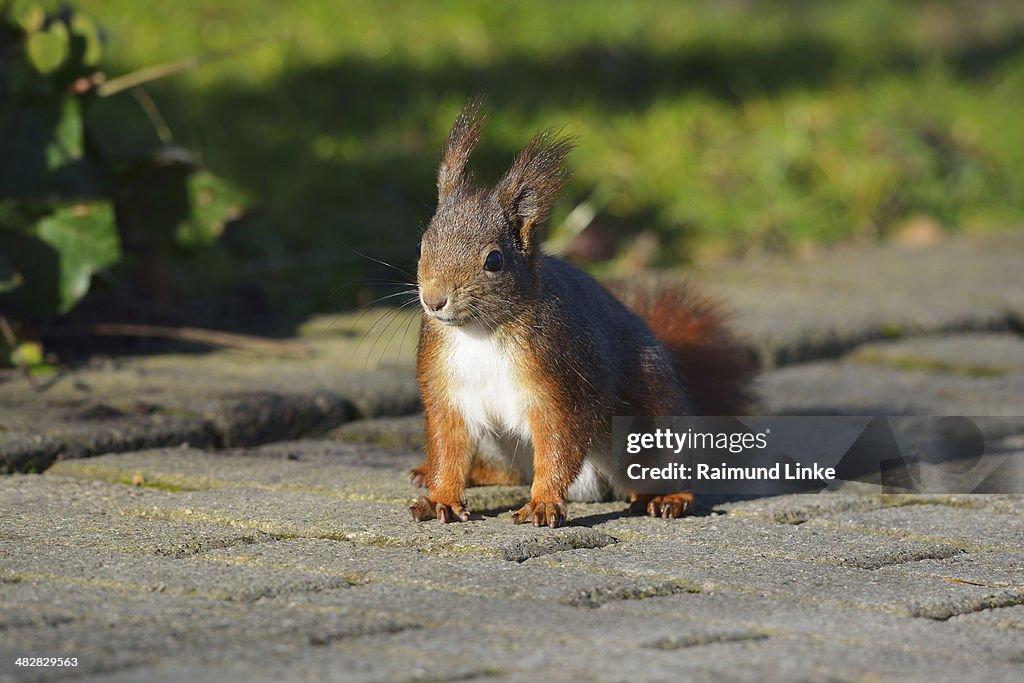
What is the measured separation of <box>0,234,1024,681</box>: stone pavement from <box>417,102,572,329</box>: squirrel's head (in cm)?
45

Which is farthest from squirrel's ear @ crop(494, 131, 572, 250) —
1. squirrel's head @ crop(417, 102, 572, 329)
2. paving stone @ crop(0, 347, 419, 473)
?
paving stone @ crop(0, 347, 419, 473)

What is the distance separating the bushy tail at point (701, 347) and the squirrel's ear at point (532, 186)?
2.11ft

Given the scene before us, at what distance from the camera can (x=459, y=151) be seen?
10.6 ft

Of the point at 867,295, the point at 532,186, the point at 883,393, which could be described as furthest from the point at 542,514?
the point at 867,295

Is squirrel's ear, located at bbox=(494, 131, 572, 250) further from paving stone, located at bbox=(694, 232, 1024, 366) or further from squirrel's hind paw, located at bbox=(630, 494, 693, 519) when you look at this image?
paving stone, located at bbox=(694, 232, 1024, 366)

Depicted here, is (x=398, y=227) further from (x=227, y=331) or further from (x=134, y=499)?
(x=134, y=499)

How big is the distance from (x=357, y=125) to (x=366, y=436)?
3.69 m

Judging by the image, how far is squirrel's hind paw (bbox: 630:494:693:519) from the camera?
3.09 metres

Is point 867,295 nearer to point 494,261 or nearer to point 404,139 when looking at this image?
point 404,139

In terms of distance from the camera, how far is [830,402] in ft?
14.0

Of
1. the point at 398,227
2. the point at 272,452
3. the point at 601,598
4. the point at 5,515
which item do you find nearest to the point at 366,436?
the point at 272,452

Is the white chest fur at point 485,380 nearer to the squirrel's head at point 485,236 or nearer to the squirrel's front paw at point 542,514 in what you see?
the squirrel's head at point 485,236

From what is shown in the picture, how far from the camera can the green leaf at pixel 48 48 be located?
4.23 metres

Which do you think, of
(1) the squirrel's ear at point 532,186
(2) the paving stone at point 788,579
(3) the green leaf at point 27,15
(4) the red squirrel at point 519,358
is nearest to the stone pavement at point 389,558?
(2) the paving stone at point 788,579
